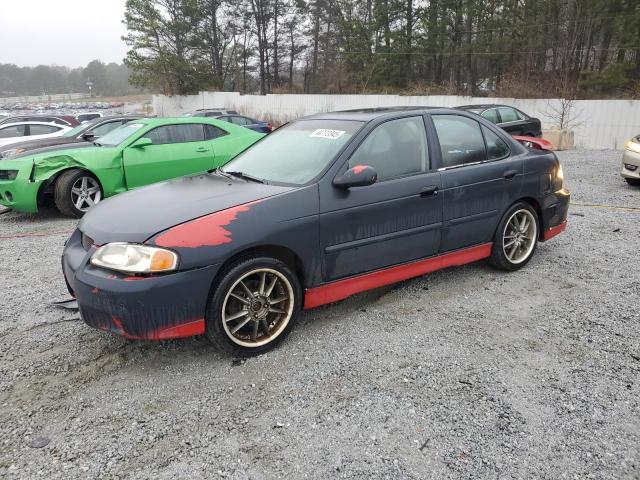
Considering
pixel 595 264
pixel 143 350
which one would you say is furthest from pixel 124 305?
pixel 595 264

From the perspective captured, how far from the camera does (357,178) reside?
340 centimetres

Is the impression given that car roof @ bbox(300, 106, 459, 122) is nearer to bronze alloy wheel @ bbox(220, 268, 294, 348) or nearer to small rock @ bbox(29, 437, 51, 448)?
bronze alloy wheel @ bbox(220, 268, 294, 348)

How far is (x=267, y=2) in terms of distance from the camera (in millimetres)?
46531

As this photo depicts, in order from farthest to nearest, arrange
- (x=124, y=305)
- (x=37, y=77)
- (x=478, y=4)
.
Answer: (x=37, y=77)
(x=478, y=4)
(x=124, y=305)

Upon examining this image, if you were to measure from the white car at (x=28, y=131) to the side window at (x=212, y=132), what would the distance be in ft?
22.9

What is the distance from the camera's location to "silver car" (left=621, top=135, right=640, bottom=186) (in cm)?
902

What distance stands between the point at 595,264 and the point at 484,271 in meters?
1.20

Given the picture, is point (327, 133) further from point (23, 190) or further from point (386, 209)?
point (23, 190)

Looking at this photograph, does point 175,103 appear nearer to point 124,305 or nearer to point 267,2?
point 267,2

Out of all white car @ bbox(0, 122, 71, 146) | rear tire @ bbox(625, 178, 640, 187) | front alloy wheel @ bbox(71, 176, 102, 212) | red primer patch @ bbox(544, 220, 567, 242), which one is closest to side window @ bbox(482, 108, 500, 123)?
rear tire @ bbox(625, 178, 640, 187)

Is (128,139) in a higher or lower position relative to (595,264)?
higher

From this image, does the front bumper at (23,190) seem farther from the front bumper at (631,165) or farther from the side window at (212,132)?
the front bumper at (631,165)

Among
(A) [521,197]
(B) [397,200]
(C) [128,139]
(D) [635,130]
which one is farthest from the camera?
(D) [635,130]

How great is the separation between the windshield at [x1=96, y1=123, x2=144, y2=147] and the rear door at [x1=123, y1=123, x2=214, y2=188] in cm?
28
